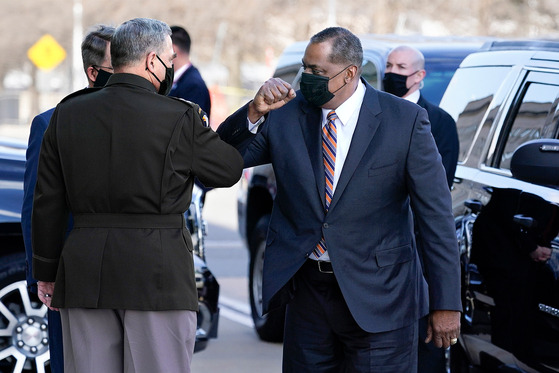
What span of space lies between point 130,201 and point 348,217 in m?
0.95

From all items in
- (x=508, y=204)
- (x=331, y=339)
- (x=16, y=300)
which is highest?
(x=508, y=204)

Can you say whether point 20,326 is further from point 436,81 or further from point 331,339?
point 436,81

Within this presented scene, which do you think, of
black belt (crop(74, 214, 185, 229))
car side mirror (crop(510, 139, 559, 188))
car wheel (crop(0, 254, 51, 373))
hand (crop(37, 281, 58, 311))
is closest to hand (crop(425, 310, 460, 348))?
car side mirror (crop(510, 139, 559, 188))

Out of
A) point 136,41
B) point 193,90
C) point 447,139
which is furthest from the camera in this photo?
point 193,90

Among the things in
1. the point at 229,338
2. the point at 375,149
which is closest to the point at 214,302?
the point at 229,338

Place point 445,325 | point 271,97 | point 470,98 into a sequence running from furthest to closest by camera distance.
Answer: point 470,98
point 445,325
point 271,97

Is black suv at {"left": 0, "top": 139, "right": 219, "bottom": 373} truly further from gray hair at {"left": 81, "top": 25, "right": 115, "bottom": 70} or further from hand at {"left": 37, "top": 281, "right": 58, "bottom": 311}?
hand at {"left": 37, "top": 281, "right": 58, "bottom": 311}

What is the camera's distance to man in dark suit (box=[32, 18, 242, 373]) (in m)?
3.78

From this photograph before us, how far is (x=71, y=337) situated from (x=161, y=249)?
51 cm

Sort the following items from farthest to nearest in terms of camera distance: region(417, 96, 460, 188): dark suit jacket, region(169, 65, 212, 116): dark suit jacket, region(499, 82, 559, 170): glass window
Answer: region(169, 65, 212, 116): dark suit jacket, region(417, 96, 460, 188): dark suit jacket, region(499, 82, 559, 170): glass window

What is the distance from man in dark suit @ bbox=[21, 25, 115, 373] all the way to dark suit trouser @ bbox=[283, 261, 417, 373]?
1.02 metres

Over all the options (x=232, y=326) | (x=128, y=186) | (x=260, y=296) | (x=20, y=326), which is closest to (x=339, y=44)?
(x=128, y=186)

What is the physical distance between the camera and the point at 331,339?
443cm

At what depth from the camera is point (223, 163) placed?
393 centimetres
